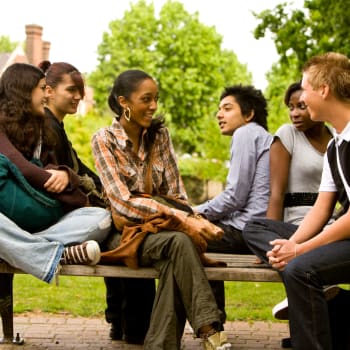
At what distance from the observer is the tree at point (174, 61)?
187ft

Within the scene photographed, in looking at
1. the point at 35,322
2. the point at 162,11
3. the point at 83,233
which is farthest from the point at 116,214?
the point at 162,11

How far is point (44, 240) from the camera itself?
601 cm

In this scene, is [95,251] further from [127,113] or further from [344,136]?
[344,136]

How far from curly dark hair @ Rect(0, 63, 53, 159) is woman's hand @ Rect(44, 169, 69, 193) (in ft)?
0.89

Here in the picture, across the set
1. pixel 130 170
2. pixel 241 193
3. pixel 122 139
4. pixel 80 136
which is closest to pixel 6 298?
pixel 130 170

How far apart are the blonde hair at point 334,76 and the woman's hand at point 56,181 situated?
1.78 meters

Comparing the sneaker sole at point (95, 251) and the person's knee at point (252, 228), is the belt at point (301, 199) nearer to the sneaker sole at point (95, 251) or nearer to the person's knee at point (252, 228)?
the person's knee at point (252, 228)

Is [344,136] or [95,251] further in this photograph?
[95,251]

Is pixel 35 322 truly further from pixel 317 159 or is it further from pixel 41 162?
pixel 317 159

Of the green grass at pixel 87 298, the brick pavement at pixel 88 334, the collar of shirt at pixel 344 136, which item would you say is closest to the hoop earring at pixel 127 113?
the collar of shirt at pixel 344 136

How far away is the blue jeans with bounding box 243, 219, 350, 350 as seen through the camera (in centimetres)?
527

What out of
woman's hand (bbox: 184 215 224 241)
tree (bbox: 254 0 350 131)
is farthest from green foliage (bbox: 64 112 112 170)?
woman's hand (bbox: 184 215 224 241)

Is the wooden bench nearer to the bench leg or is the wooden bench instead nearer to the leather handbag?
the leather handbag

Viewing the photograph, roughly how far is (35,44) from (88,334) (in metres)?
58.5
